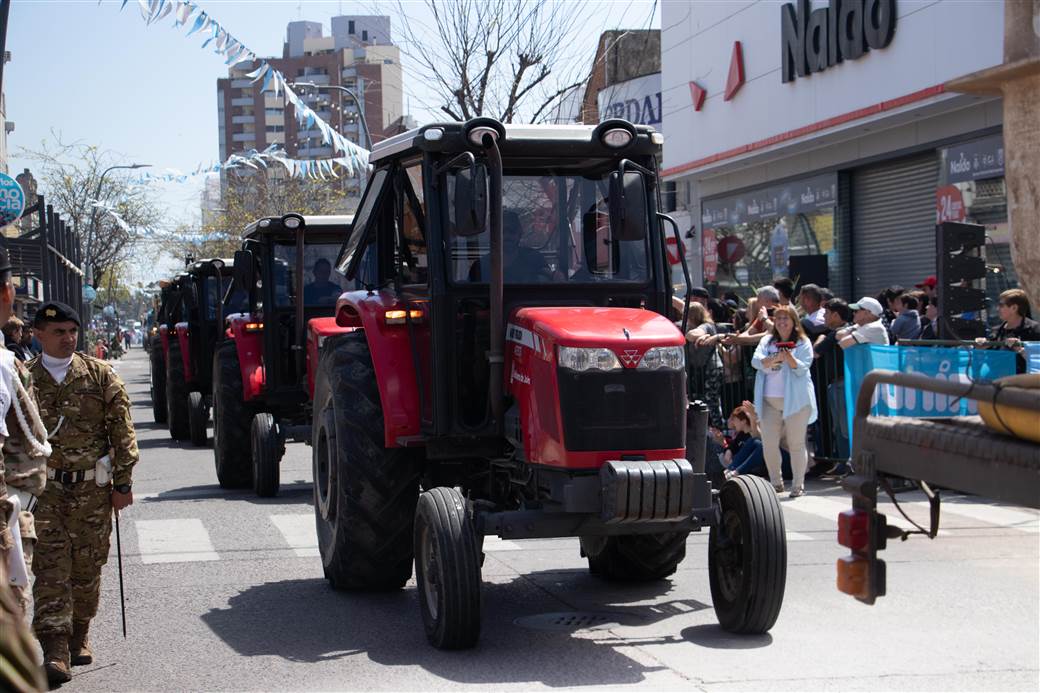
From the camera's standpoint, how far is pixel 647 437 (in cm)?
674

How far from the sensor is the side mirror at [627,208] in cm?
724

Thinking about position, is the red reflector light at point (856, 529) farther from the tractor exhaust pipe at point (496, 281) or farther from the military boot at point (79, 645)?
the military boot at point (79, 645)

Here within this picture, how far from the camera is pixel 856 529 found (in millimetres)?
3949

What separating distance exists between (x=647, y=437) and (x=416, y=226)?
1.98m

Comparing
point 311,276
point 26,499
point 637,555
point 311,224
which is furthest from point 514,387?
point 311,276

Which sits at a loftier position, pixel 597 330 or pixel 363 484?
pixel 597 330

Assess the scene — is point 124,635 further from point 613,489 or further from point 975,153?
point 975,153

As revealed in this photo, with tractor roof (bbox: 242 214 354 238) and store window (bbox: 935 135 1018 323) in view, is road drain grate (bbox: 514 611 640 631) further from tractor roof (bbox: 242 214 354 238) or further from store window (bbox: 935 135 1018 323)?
store window (bbox: 935 135 1018 323)

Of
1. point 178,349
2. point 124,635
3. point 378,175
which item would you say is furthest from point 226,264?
point 124,635

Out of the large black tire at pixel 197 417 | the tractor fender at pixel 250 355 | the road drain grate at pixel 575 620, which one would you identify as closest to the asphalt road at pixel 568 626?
the road drain grate at pixel 575 620

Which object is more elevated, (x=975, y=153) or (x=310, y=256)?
(x=975, y=153)

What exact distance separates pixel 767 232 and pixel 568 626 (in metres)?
19.3

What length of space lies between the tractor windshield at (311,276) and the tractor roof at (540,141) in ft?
20.5

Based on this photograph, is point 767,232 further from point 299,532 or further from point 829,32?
point 299,532
